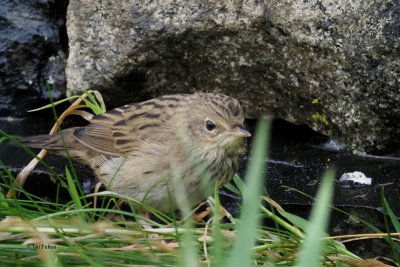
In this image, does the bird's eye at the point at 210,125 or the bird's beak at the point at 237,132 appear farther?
the bird's eye at the point at 210,125

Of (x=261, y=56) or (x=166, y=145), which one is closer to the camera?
(x=166, y=145)

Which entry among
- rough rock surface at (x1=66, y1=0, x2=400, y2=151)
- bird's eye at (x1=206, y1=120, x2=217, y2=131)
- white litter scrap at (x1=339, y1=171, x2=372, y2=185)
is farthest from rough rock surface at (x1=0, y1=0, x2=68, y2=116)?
white litter scrap at (x1=339, y1=171, x2=372, y2=185)

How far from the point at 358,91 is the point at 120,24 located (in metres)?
1.87

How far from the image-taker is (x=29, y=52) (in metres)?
5.75

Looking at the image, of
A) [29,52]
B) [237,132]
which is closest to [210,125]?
[237,132]

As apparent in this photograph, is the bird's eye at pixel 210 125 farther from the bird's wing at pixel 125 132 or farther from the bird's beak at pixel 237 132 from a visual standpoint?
the bird's wing at pixel 125 132

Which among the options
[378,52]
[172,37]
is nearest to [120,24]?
[172,37]

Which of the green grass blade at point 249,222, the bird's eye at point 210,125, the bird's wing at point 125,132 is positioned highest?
the bird's eye at point 210,125

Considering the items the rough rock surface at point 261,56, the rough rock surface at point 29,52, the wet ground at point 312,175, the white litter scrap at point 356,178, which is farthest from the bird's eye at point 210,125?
the rough rock surface at point 29,52

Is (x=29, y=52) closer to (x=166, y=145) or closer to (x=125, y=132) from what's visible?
(x=125, y=132)

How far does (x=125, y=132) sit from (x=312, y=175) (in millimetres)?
1406

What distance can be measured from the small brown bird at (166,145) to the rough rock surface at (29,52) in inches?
46.1

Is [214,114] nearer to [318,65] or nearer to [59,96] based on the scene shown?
[318,65]

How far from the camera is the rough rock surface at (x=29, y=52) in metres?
5.72
